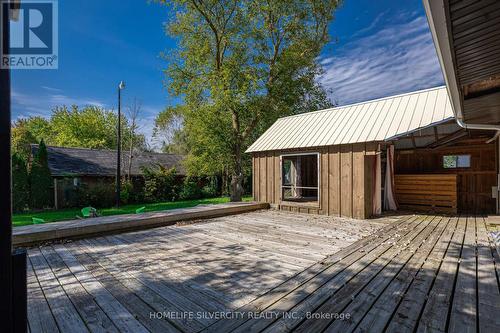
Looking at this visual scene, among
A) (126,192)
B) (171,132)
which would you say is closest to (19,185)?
(126,192)

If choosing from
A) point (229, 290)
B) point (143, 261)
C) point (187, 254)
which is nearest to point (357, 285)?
point (229, 290)

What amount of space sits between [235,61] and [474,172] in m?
12.2

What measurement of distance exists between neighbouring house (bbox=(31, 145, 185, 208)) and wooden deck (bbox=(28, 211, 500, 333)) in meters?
9.82

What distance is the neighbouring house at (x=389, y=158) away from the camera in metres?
7.52

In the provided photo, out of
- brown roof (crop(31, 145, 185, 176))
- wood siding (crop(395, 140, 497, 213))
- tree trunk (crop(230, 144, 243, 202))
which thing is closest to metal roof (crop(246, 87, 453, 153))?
wood siding (crop(395, 140, 497, 213))

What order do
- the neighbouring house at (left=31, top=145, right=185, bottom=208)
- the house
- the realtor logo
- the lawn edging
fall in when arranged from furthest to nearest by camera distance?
the neighbouring house at (left=31, top=145, right=185, bottom=208) < the lawn edging < the realtor logo < the house

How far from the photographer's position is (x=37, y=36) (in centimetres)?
458

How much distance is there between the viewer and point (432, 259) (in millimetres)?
3863

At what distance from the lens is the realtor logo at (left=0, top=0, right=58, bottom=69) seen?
434cm

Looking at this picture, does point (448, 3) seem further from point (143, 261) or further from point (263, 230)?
point (263, 230)

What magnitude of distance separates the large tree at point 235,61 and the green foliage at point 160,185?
2.78 metres

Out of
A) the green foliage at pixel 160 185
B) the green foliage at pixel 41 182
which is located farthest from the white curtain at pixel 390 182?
the green foliage at pixel 41 182

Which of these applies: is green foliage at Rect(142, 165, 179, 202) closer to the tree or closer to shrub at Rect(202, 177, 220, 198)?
shrub at Rect(202, 177, 220, 198)

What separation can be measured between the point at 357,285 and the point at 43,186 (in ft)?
49.3
